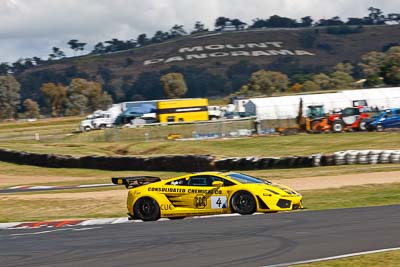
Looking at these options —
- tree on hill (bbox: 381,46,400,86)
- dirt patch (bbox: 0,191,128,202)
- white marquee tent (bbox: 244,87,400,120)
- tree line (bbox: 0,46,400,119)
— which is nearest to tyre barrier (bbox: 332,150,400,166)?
dirt patch (bbox: 0,191,128,202)

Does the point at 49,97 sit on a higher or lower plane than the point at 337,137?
higher

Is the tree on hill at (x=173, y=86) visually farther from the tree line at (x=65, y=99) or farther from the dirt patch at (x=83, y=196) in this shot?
the dirt patch at (x=83, y=196)

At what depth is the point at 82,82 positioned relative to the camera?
147 m

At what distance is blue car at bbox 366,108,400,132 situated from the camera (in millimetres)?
48406

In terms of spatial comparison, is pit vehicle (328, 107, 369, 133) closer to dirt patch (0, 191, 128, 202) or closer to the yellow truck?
the yellow truck

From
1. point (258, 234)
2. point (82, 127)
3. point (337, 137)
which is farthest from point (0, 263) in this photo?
point (82, 127)

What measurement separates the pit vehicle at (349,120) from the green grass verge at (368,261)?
134 ft

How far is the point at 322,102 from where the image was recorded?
211 ft

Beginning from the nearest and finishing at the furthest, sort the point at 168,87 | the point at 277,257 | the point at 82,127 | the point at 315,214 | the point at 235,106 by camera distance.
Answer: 1. the point at 277,257
2. the point at 315,214
3. the point at 235,106
4. the point at 82,127
5. the point at 168,87

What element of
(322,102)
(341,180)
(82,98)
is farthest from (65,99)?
(341,180)

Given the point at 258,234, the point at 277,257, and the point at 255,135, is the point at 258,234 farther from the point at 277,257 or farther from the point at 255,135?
the point at 255,135

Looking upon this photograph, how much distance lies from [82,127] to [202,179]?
58958 millimetres

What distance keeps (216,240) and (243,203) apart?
4.29 meters

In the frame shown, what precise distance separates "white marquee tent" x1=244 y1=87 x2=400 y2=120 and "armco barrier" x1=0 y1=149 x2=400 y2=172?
24.3 m
